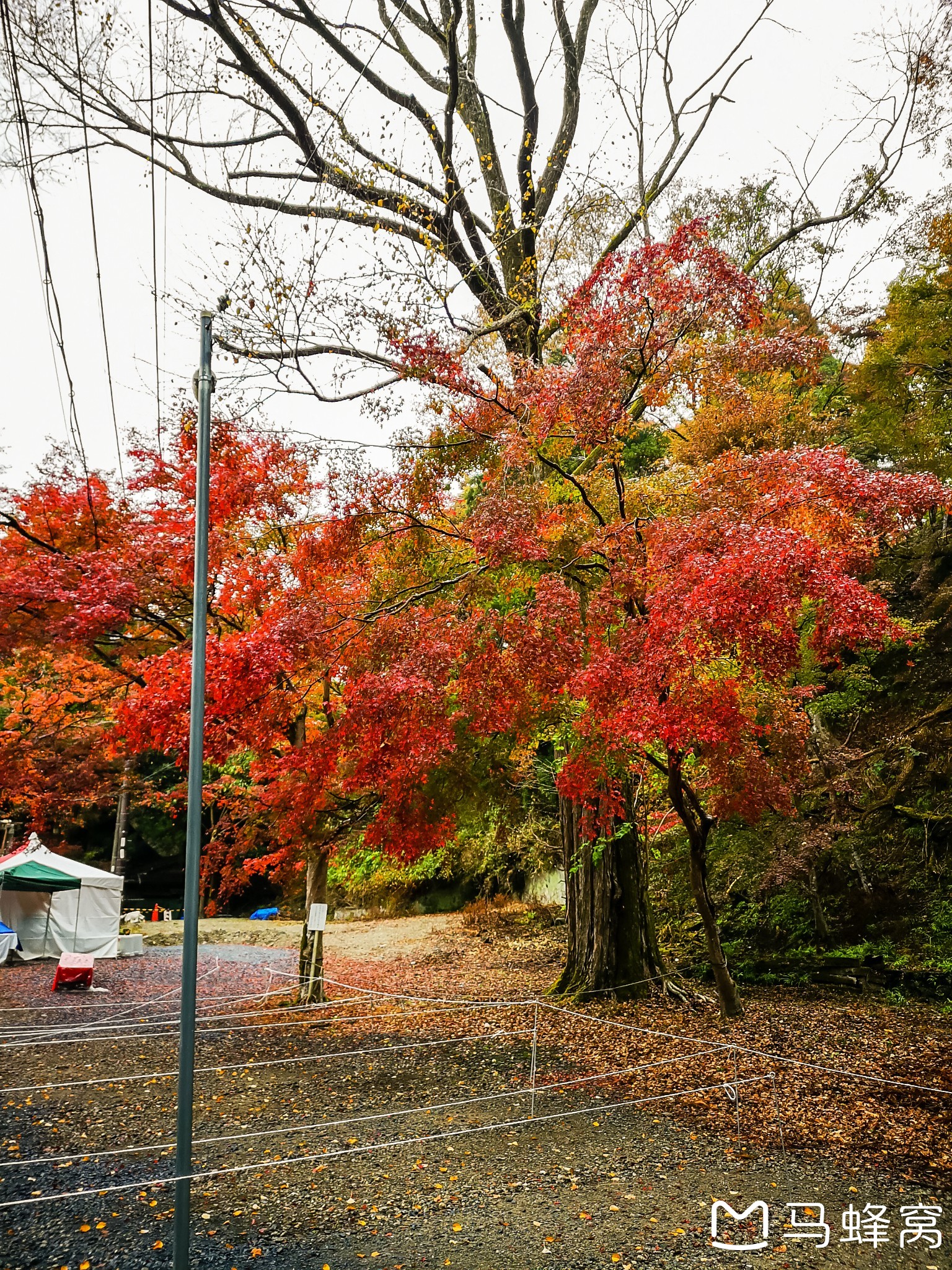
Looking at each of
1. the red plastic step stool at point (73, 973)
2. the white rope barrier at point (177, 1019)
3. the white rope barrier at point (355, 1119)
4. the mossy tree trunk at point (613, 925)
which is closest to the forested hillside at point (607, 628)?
the mossy tree trunk at point (613, 925)

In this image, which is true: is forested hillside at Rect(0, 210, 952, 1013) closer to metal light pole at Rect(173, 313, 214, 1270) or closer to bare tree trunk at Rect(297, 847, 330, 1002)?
bare tree trunk at Rect(297, 847, 330, 1002)

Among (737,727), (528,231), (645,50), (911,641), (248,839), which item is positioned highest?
(645,50)

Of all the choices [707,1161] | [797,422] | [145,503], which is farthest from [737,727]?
[797,422]

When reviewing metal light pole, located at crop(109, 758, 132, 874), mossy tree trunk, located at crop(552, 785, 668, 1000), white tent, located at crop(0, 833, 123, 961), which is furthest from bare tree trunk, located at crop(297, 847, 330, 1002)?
metal light pole, located at crop(109, 758, 132, 874)

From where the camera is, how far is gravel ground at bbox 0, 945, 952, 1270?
14.5 ft

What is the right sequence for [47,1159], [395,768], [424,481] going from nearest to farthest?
[47,1159]
[395,768]
[424,481]

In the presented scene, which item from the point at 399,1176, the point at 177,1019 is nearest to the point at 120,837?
the point at 177,1019

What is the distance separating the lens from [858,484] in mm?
6191

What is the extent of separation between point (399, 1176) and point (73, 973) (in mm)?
10957

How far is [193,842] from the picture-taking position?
378cm

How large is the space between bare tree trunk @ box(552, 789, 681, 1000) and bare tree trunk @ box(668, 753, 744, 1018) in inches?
49.4

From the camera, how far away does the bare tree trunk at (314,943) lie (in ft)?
36.9

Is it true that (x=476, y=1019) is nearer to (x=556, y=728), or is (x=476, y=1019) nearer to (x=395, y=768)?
(x=556, y=728)

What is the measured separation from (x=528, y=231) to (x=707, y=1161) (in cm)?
1043
